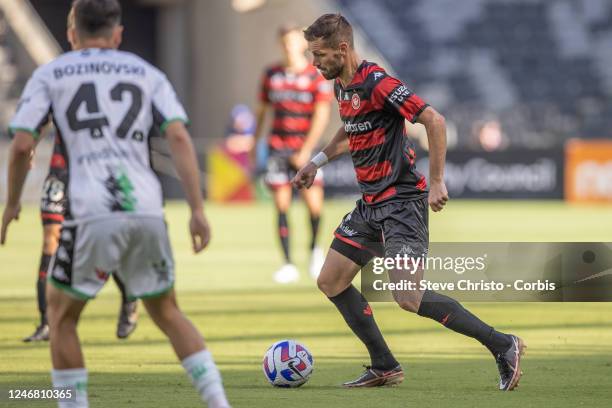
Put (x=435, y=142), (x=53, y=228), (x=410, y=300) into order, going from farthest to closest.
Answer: (x=53, y=228)
(x=410, y=300)
(x=435, y=142)

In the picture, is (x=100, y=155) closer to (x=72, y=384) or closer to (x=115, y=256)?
(x=115, y=256)

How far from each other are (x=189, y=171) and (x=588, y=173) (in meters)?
23.8

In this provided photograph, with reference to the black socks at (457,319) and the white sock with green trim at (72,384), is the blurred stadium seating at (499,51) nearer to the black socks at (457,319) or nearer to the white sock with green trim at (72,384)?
the black socks at (457,319)

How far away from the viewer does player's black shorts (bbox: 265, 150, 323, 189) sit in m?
13.5

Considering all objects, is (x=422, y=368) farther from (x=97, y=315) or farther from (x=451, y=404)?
(x=97, y=315)

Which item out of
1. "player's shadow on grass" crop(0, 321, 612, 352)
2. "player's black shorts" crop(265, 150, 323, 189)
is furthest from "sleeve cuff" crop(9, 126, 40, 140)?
"player's black shorts" crop(265, 150, 323, 189)

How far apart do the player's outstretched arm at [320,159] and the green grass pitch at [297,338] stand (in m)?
1.13

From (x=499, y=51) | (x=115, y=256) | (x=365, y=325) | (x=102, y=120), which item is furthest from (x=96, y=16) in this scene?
(x=499, y=51)

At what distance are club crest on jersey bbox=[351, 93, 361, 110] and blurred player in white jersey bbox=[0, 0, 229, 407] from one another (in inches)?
73.4

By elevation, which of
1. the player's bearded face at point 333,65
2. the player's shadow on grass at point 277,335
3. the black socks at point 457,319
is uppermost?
the player's bearded face at point 333,65

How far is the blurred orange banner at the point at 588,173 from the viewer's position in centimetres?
2762

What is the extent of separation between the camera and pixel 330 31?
6828 mm

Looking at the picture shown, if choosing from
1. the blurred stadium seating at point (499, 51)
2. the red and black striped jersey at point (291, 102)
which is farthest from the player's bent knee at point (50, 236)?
the blurred stadium seating at point (499, 51)

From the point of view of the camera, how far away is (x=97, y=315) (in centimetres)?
1055
